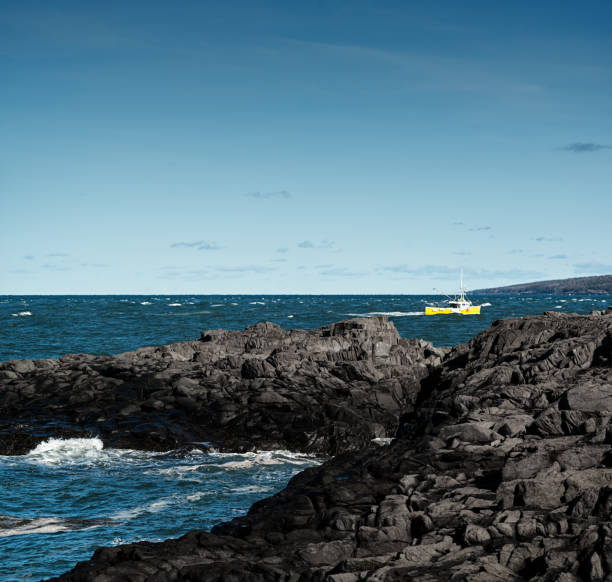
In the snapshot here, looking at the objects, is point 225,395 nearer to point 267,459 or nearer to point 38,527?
point 267,459

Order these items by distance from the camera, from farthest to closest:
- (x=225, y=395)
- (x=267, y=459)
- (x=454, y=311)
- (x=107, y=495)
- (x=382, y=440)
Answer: (x=454, y=311) < (x=225, y=395) < (x=382, y=440) < (x=267, y=459) < (x=107, y=495)

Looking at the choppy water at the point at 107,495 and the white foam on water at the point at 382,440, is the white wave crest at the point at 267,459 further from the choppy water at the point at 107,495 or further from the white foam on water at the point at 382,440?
the white foam on water at the point at 382,440

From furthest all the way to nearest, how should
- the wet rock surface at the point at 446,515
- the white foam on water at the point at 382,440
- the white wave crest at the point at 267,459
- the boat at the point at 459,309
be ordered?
the boat at the point at 459,309
the white foam on water at the point at 382,440
the white wave crest at the point at 267,459
the wet rock surface at the point at 446,515

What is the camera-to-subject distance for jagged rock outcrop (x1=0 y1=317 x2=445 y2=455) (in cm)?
2911

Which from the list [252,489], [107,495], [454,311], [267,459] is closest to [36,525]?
[107,495]

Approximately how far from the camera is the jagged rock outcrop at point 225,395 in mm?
29109

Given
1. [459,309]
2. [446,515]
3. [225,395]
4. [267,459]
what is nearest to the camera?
[446,515]

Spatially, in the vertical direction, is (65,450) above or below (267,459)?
above

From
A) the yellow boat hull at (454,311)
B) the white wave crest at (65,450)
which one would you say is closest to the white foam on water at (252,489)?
the white wave crest at (65,450)

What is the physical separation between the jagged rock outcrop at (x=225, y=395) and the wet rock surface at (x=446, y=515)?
399 inches

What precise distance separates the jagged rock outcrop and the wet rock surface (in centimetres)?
1014

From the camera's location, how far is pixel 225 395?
3234 centimetres

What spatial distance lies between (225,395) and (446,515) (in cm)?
1953

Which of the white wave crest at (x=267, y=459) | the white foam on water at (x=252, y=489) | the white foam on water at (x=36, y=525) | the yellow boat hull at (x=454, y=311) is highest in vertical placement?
the yellow boat hull at (x=454, y=311)
